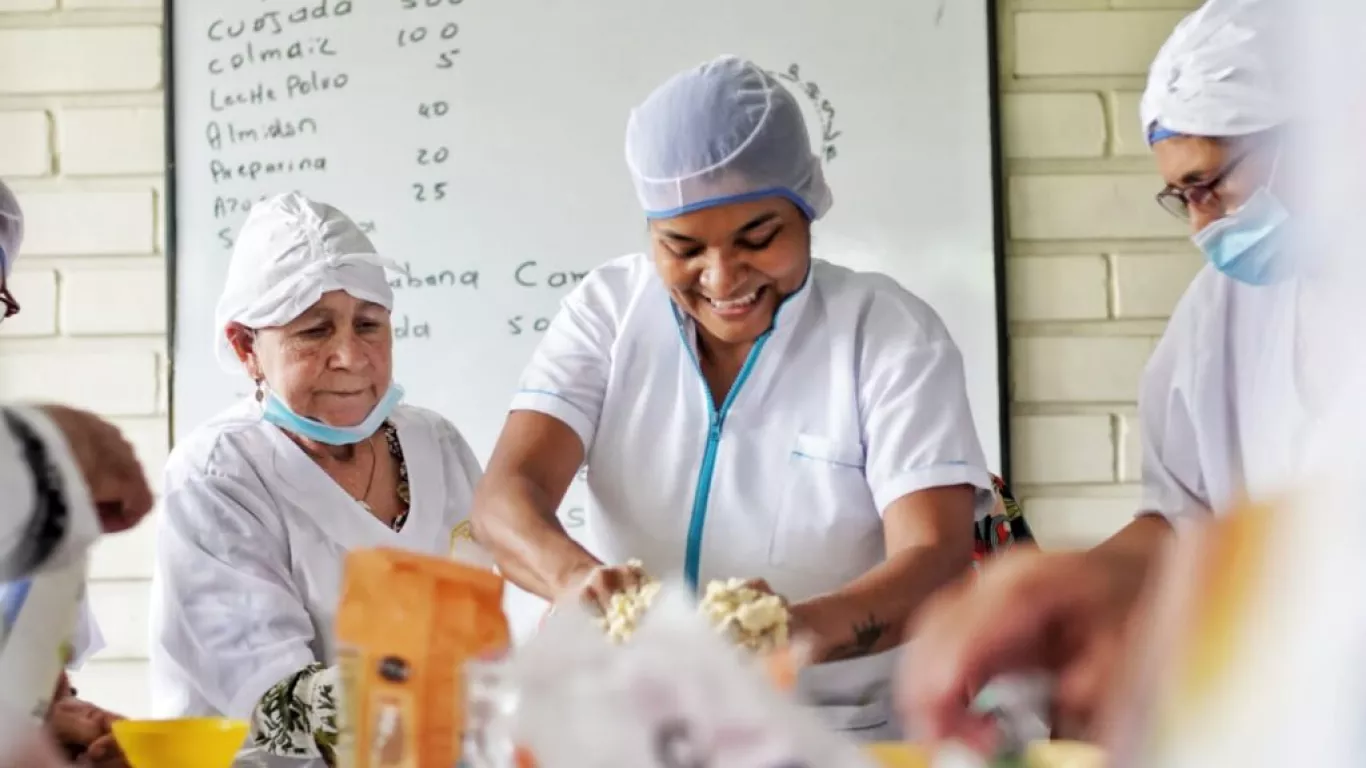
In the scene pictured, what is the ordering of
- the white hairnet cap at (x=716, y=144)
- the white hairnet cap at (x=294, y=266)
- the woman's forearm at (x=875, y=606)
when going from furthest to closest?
the white hairnet cap at (x=294, y=266) < the white hairnet cap at (x=716, y=144) < the woman's forearm at (x=875, y=606)

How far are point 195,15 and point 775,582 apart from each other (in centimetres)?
163

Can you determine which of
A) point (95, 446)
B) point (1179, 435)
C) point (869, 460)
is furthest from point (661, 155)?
point (95, 446)

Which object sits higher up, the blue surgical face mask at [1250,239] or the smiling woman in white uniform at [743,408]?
the blue surgical face mask at [1250,239]

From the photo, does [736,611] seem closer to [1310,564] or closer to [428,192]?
[1310,564]

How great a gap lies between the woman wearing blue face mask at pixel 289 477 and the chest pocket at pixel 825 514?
50 cm

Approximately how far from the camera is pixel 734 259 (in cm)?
128

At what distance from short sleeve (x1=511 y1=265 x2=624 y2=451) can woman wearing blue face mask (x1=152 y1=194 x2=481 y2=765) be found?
0.96 feet

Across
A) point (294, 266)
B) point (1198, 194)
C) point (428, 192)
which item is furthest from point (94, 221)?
point (1198, 194)

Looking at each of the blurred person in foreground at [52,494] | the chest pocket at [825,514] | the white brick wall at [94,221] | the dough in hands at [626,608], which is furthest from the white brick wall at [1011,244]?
the blurred person in foreground at [52,494]

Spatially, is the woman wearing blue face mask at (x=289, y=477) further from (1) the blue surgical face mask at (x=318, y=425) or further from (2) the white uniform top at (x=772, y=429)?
(2) the white uniform top at (x=772, y=429)

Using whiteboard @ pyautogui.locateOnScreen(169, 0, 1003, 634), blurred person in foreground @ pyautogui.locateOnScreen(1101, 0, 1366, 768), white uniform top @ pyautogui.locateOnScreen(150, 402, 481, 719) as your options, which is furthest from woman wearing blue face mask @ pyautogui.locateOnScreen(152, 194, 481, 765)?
blurred person in foreground @ pyautogui.locateOnScreen(1101, 0, 1366, 768)

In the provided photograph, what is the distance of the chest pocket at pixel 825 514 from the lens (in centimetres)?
130

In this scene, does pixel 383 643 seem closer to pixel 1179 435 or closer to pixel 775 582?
pixel 775 582

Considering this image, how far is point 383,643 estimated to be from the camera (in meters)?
0.49
